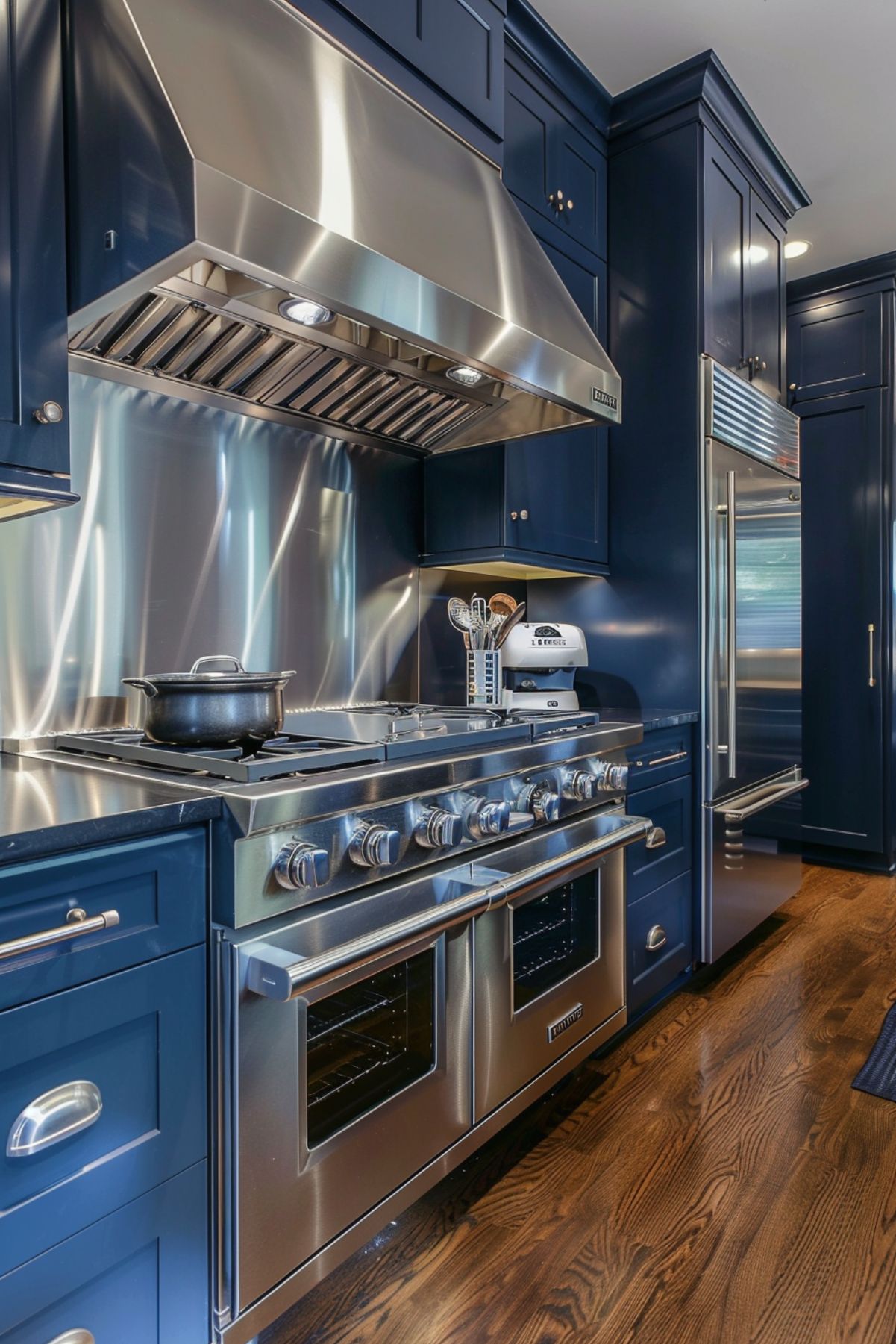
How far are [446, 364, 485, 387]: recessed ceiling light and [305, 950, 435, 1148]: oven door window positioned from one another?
1.26 metres

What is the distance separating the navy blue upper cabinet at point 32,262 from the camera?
1.25 m

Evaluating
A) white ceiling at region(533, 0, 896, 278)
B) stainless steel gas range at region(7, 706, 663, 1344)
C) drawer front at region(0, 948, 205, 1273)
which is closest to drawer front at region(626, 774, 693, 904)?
stainless steel gas range at region(7, 706, 663, 1344)

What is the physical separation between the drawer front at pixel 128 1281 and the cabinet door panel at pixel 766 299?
2957mm

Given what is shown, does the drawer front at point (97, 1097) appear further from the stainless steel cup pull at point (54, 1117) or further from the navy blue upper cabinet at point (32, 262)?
the navy blue upper cabinet at point (32, 262)

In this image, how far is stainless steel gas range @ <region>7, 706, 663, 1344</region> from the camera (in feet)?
3.79

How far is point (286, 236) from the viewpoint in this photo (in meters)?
1.30

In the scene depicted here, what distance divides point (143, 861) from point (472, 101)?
1948mm

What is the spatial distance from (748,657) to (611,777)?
104cm

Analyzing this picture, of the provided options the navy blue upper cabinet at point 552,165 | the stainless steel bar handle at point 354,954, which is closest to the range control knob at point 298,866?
the stainless steel bar handle at point 354,954

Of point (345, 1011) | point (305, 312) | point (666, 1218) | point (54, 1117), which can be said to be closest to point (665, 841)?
point (666, 1218)

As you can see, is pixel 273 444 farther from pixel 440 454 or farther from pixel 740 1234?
pixel 740 1234

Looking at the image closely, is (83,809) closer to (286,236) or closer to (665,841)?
(286,236)

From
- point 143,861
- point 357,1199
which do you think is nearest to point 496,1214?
point 357,1199

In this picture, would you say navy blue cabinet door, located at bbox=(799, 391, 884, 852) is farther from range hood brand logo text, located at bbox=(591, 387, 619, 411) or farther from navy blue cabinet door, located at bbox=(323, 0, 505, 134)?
navy blue cabinet door, located at bbox=(323, 0, 505, 134)
